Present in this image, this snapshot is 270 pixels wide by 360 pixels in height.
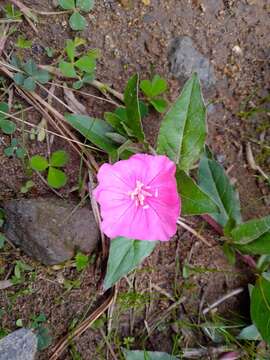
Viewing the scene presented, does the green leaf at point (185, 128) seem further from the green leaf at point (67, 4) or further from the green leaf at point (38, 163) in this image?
the green leaf at point (67, 4)

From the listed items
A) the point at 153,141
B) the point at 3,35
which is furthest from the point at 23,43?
the point at 153,141

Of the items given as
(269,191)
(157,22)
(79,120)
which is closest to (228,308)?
(269,191)

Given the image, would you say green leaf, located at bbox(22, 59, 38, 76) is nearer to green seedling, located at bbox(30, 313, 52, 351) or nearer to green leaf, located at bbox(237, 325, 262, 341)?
green seedling, located at bbox(30, 313, 52, 351)

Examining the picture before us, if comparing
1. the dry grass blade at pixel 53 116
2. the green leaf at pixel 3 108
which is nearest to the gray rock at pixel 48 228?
the dry grass blade at pixel 53 116

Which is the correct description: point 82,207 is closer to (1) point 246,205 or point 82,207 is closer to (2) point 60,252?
(2) point 60,252

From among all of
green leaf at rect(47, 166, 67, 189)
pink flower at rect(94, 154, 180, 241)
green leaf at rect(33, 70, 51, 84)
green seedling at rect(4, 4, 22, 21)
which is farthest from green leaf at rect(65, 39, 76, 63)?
pink flower at rect(94, 154, 180, 241)

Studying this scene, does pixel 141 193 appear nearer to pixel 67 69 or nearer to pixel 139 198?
pixel 139 198
